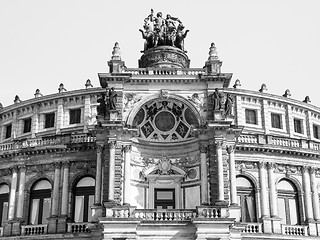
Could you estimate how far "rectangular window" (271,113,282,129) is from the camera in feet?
180

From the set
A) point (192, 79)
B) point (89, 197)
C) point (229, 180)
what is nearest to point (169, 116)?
point (192, 79)

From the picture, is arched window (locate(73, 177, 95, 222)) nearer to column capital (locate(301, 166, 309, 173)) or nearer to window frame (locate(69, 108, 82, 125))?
window frame (locate(69, 108, 82, 125))

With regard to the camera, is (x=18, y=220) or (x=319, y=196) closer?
(x=18, y=220)

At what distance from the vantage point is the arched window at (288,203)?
4609 centimetres

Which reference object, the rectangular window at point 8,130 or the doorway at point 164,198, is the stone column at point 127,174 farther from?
the rectangular window at point 8,130

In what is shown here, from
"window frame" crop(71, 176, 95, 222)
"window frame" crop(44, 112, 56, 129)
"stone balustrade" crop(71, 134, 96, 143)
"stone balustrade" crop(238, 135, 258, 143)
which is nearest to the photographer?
"window frame" crop(71, 176, 95, 222)

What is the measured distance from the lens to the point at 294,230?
148 ft

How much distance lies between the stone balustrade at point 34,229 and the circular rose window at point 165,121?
39.6 feet

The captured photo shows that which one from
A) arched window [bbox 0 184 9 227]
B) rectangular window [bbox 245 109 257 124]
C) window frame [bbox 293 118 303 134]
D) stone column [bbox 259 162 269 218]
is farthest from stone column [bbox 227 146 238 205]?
arched window [bbox 0 184 9 227]

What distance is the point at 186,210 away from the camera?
37.9m

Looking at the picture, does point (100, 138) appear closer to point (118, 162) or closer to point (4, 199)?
point (118, 162)

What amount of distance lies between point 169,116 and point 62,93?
591 inches

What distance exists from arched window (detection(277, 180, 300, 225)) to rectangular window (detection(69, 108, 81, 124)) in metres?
19.5

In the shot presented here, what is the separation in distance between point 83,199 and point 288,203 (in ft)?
55.4
